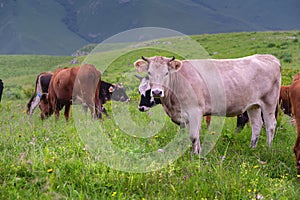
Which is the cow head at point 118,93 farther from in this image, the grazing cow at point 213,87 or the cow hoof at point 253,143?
the cow hoof at point 253,143

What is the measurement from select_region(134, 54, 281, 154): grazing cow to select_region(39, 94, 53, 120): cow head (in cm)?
517

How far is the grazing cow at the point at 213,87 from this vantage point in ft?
19.7

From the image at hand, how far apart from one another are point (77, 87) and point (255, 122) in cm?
469

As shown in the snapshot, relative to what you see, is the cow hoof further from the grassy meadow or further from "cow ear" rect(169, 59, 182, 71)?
"cow ear" rect(169, 59, 182, 71)

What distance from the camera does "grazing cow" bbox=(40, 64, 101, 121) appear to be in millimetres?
9477

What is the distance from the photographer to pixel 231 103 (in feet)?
21.2

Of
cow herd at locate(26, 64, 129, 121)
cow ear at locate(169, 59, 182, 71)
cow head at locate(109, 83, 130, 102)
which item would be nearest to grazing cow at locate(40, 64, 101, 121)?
cow herd at locate(26, 64, 129, 121)

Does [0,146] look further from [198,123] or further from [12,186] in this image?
[198,123]

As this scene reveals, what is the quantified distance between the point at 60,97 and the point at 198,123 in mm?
5221

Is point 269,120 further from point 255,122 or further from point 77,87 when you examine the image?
point 77,87

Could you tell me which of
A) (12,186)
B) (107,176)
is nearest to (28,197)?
(12,186)

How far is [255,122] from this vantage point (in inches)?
284

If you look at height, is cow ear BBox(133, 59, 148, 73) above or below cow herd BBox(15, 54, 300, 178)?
above

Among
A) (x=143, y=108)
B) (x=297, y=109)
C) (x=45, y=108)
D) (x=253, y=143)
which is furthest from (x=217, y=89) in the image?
(x=45, y=108)
